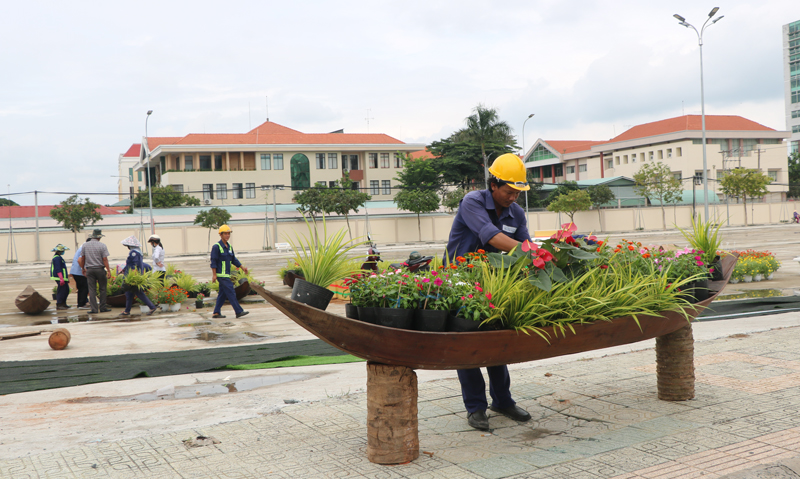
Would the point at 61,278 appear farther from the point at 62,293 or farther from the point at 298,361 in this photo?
the point at 298,361

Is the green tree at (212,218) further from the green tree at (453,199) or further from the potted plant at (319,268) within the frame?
the potted plant at (319,268)

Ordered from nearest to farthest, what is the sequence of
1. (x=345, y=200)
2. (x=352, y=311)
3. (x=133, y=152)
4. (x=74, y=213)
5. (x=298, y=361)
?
(x=352, y=311) < (x=298, y=361) < (x=74, y=213) < (x=345, y=200) < (x=133, y=152)

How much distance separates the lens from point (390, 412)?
12.2 feet

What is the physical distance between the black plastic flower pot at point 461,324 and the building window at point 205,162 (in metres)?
57.2

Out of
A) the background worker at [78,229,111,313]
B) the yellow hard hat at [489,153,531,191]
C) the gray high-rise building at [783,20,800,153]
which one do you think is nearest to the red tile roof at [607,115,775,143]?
the gray high-rise building at [783,20,800,153]

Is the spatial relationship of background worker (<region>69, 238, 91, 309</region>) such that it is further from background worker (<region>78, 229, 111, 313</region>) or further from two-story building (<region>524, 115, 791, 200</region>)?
two-story building (<region>524, 115, 791, 200</region>)

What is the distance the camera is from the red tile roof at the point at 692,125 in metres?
67.1

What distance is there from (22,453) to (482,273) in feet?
10.7

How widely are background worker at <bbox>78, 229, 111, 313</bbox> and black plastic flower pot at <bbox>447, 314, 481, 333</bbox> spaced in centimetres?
1093

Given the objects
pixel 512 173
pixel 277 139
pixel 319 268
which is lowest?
pixel 319 268

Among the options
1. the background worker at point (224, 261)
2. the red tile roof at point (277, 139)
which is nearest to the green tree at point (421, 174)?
the red tile roof at point (277, 139)

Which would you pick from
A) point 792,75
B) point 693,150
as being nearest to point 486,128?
point 693,150

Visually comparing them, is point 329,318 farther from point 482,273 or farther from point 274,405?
point 274,405

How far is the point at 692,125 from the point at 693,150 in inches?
144
